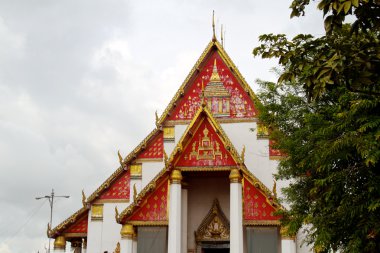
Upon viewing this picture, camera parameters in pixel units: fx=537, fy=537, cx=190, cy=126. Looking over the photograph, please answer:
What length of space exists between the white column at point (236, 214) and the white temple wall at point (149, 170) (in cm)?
289

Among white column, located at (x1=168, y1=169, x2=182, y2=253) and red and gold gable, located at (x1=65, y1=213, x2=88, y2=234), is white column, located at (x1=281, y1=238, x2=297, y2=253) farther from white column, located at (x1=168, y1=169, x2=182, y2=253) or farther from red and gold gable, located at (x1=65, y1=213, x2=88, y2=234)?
red and gold gable, located at (x1=65, y1=213, x2=88, y2=234)

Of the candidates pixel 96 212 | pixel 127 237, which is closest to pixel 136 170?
pixel 96 212

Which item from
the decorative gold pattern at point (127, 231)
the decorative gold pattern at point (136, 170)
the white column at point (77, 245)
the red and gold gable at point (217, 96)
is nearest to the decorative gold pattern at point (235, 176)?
the red and gold gable at point (217, 96)

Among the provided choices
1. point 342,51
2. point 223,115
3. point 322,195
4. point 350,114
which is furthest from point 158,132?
point 342,51

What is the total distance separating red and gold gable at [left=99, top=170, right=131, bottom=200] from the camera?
16469mm

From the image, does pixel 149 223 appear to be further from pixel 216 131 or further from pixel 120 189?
pixel 216 131

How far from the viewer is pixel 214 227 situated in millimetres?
15531

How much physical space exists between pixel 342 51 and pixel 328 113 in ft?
16.6

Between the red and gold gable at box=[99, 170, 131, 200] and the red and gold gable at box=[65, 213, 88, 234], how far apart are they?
886 millimetres

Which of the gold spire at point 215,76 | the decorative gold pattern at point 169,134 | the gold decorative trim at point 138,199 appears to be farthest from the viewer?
the gold spire at point 215,76

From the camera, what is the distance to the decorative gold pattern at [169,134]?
16.8 metres

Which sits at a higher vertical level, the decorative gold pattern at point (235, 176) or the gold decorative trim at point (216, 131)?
the gold decorative trim at point (216, 131)

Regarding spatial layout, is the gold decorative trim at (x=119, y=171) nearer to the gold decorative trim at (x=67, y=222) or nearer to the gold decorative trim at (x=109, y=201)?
the gold decorative trim at (x=109, y=201)

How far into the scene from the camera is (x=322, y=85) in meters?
5.05
